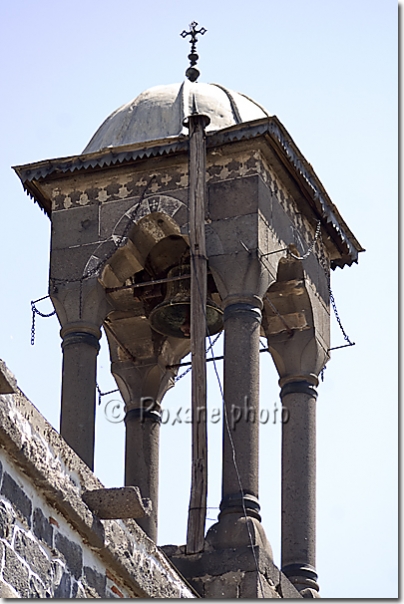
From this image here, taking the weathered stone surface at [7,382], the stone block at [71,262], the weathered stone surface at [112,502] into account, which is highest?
the stone block at [71,262]

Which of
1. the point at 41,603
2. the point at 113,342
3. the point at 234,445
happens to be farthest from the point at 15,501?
the point at 113,342

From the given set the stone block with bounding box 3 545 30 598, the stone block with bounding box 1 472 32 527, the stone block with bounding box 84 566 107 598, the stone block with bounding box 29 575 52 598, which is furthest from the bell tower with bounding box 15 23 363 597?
the stone block with bounding box 3 545 30 598

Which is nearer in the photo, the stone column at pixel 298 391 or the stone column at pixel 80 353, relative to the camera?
the stone column at pixel 80 353

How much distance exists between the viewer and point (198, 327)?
1585 cm

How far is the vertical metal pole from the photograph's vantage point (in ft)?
49.3

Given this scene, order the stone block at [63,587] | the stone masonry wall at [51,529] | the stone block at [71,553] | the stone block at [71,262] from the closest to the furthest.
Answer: the stone masonry wall at [51,529] < the stone block at [63,587] < the stone block at [71,553] < the stone block at [71,262]

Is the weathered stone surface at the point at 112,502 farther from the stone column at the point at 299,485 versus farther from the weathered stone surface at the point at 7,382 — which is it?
the stone column at the point at 299,485

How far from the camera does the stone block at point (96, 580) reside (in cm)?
1066

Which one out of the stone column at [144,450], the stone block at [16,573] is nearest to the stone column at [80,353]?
the stone column at [144,450]

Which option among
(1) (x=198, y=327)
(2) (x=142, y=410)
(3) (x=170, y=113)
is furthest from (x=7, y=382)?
(2) (x=142, y=410)

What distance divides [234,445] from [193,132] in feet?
9.03

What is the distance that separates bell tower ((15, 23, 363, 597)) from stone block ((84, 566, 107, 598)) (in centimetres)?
393

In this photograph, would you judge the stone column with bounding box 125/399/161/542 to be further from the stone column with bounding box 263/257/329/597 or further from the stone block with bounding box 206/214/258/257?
the stone block with bounding box 206/214/258/257

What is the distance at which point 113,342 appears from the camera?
17.6 metres
